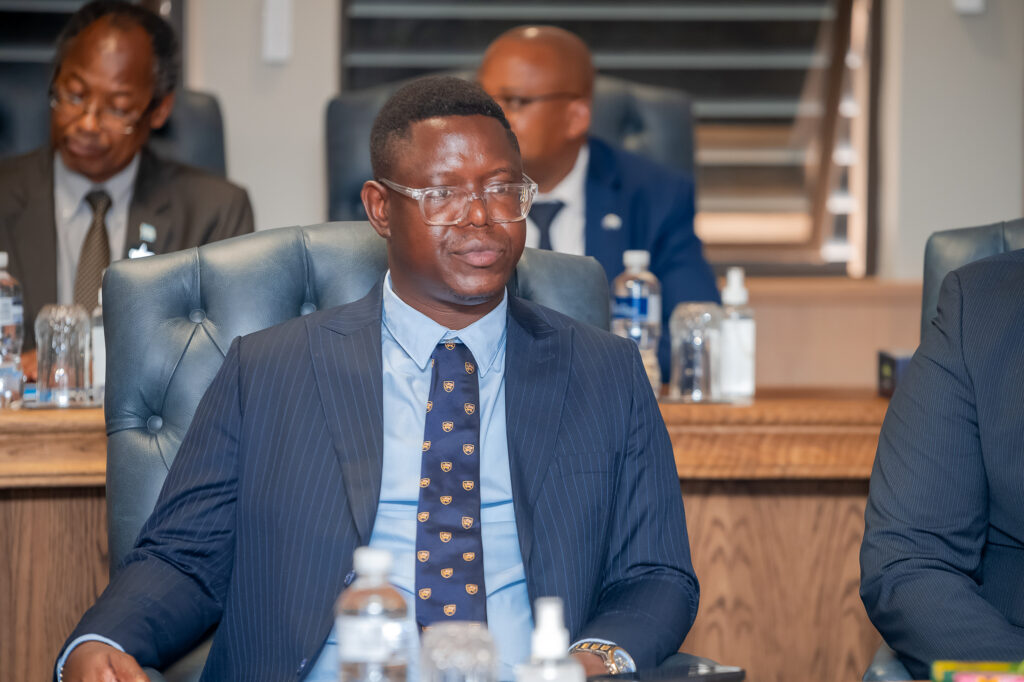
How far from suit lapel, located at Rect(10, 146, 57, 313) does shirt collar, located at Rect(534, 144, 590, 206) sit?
3.96 ft

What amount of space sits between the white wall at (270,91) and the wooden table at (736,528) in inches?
72.2

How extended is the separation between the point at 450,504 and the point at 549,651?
60 centimetres

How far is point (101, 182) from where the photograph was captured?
3105mm

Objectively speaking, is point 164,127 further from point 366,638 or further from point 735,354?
point 366,638

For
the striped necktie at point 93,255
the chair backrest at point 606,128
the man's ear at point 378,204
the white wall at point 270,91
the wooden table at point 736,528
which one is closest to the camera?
the man's ear at point 378,204

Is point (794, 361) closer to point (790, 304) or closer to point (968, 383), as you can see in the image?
point (790, 304)

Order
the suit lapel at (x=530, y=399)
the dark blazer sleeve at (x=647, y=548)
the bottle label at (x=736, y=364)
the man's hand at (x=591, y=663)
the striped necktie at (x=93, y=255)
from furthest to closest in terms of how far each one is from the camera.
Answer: the striped necktie at (x=93, y=255), the bottle label at (x=736, y=364), the suit lapel at (x=530, y=399), the dark blazer sleeve at (x=647, y=548), the man's hand at (x=591, y=663)

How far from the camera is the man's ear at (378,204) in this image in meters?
1.73

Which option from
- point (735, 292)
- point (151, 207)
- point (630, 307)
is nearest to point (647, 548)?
point (735, 292)

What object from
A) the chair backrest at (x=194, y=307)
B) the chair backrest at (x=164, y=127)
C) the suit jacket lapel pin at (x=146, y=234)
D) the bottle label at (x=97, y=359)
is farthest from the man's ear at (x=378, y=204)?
the chair backrest at (x=164, y=127)

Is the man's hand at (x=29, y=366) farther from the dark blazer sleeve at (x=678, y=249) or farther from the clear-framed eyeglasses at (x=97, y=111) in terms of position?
the dark blazer sleeve at (x=678, y=249)

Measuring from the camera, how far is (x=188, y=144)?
Result: 131 inches

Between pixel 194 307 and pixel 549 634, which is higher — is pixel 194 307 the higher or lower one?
the higher one

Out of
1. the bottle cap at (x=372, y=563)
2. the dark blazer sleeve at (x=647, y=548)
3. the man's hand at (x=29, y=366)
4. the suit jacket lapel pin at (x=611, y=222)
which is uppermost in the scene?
the suit jacket lapel pin at (x=611, y=222)
